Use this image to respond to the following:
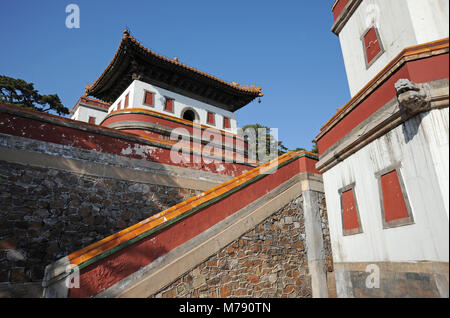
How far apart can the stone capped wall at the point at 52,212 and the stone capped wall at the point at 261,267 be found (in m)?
3.49

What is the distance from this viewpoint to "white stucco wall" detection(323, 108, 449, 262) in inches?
135

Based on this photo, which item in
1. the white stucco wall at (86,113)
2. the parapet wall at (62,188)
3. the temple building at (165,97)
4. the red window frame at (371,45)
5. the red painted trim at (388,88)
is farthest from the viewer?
the white stucco wall at (86,113)

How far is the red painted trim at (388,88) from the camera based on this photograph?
3.89 metres

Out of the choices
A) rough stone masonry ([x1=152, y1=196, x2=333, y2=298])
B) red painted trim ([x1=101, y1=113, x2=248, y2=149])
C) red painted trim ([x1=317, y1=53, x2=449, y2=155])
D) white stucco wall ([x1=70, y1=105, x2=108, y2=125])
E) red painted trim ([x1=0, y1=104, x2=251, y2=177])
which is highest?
white stucco wall ([x1=70, y1=105, x2=108, y2=125])

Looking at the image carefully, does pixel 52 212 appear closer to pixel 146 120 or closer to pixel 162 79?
pixel 146 120

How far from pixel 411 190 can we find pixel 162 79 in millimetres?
13418

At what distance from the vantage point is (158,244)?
13.8ft

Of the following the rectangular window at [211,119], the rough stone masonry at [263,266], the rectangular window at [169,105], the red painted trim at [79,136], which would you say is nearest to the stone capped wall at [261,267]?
the rough stone masonry at [263,266]

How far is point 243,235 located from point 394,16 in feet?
20.5

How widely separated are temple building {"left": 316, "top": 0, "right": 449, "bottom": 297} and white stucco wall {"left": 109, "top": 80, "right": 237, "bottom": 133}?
9806 millimetres

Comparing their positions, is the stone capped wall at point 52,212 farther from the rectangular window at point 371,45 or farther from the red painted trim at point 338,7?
the red painted trim at point 338,7

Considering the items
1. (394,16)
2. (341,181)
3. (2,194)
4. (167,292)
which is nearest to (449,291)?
(341,181)

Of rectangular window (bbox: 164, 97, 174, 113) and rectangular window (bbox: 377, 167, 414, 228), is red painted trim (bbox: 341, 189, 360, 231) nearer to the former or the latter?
rectangular window (bbox: 377, 167, 414, 228)

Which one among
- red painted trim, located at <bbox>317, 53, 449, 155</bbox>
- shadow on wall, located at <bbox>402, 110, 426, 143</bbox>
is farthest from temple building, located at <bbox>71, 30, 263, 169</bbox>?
shadow on wall, located at <bbox>402, 110, 426, 143</bbox>
